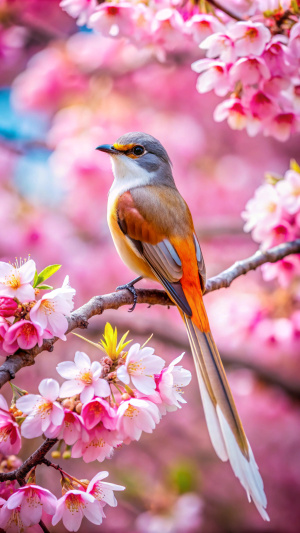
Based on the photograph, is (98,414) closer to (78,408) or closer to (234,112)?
(78,408)

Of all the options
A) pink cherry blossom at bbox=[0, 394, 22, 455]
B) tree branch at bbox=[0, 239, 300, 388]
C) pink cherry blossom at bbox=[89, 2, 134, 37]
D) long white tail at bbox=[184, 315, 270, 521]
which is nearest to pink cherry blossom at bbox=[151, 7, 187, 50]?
pink cherry blossom at bbox=[89, 2, 134, 37]

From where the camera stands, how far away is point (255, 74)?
204 cm

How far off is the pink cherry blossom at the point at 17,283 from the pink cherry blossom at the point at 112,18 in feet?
4.13

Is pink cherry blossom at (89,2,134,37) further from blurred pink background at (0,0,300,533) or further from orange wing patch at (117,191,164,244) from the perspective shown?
blurred pink background at (0,0,300,533)

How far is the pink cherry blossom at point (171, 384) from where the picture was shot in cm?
134

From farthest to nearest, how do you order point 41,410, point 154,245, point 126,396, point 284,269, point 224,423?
1. point 284,269
2. point 154,245
3. point 224,423
4. point 126,396
5. point 41,410

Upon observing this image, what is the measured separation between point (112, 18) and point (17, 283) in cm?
132

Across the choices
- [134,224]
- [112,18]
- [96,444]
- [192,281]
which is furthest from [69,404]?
[112,18]

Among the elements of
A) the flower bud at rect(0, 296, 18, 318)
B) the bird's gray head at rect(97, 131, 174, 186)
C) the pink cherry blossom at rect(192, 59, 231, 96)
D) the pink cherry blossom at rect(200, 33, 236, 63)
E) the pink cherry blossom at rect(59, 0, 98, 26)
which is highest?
the pink cherry blossom at rect(59, 0, 98, 26)

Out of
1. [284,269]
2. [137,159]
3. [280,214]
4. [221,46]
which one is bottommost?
[284,269]

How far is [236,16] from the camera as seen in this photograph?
2.07 metres

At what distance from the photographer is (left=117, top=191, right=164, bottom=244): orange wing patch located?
6.82 feet

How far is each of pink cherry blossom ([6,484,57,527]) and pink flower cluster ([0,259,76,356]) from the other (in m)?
0.32

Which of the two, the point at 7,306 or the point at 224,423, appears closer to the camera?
the point at 7,306
